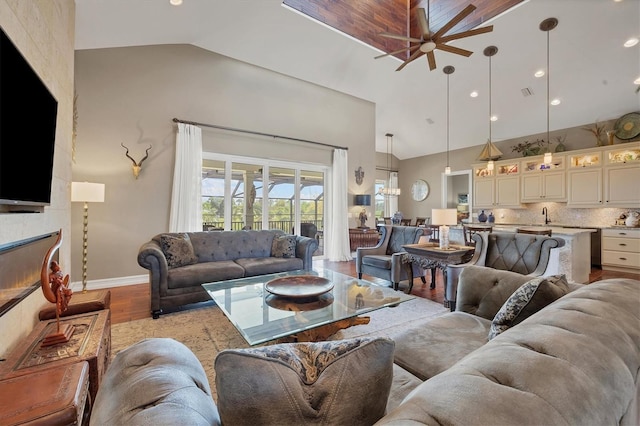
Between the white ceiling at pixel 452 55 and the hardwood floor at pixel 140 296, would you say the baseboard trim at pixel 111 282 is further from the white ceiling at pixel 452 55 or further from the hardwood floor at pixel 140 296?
the white ceiling at pixel 452 55

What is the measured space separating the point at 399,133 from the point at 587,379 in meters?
8.37

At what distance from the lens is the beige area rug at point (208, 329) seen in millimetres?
2396

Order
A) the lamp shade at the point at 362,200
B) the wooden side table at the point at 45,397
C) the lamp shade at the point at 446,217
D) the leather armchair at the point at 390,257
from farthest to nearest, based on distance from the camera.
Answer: the lamp shade at the point at 362,200
the leather armchair at the point at 390,257
the lamp shade at the point at 446,217
the wooden side table at the point at 45,397

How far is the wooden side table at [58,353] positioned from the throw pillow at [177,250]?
160 centimetres

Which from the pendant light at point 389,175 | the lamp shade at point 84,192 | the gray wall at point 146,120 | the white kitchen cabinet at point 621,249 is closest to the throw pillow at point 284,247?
the gray wall at point 146,120

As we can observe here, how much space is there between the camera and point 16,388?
3.59 ft

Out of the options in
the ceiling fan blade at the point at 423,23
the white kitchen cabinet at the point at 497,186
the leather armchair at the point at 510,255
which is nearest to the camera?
the leather armchair at the point at 510,255

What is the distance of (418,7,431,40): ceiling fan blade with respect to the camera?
10.0 ft

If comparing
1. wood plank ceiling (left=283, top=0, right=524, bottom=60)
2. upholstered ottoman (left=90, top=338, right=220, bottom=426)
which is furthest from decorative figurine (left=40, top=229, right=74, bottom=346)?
wood plank ceiling (left=283, top=0, right=524, bottom=60)

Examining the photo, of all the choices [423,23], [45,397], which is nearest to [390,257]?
[423,23]

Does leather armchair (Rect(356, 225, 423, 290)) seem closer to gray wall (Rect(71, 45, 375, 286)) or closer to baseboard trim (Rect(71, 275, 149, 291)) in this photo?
gray wall (Rect(71, 45, 375, 286))

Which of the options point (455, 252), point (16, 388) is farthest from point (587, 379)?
point (455, 252)

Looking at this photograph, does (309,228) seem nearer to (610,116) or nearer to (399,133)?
(399,133)

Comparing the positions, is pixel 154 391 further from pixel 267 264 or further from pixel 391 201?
pixel 391 201
